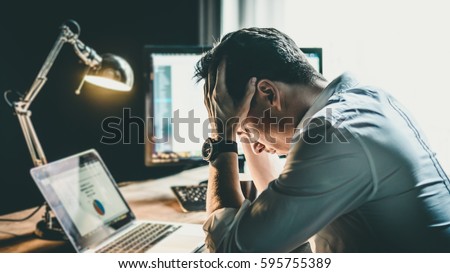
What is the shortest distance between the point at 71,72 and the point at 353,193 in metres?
1.31

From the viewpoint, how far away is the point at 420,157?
0.84 m

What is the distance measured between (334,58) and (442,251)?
1132 mm

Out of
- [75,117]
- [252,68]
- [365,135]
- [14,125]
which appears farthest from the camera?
[75,117]

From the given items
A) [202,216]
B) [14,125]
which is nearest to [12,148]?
[14,125]

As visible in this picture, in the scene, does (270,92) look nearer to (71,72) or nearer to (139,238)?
(139,238)

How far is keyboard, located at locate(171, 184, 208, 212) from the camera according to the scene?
1.42 m

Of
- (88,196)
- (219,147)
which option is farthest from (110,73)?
(219,147)

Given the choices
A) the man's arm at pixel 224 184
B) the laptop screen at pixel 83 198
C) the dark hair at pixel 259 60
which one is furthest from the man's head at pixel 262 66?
the laptop screen at pixel 83 198

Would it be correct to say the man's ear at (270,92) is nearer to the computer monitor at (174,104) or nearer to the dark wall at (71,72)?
the computer monitor at (174,104)

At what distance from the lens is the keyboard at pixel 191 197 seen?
55.7 inches

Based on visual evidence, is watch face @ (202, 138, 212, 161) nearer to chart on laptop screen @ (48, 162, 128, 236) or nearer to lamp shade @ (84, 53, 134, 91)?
chart on laptop screen @ (48, 162, 128, 236)

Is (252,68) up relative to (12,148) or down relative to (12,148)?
up

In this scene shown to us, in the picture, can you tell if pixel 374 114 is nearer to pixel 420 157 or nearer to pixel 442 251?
pixel 420 157

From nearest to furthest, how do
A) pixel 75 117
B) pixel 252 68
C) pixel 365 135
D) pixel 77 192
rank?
pixel 365 135 → pixel 252 68 → pixel 77 192 → pixel 75 117
